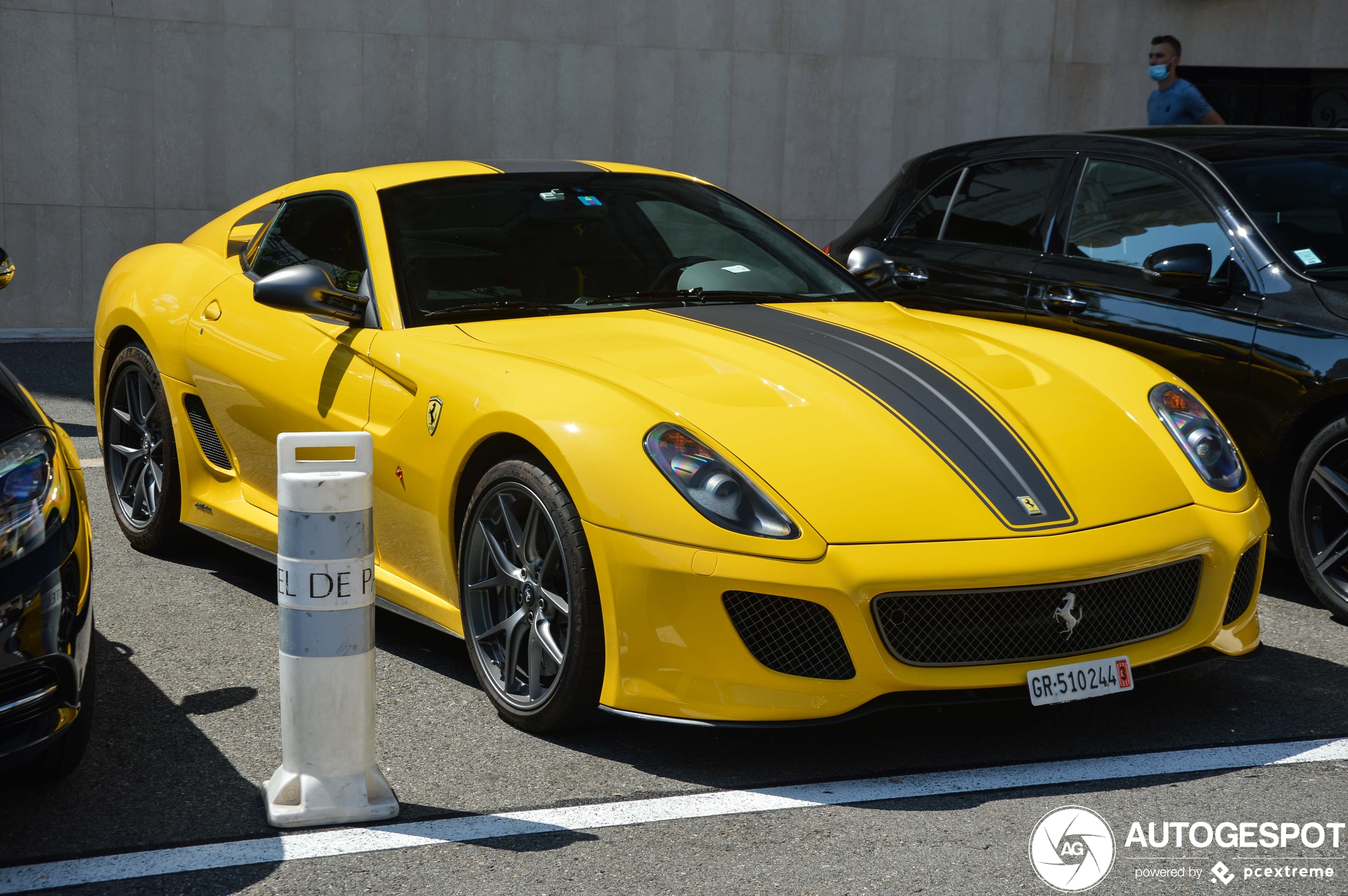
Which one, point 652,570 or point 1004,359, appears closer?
point 652,570

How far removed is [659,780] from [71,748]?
1.32 meters

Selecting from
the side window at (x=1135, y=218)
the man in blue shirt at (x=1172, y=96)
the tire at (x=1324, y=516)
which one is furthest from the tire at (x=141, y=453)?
the man in blue shirt at (x=1172, y=96)

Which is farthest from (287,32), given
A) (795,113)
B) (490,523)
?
(490,523)

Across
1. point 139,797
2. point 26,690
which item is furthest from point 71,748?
point 26,690

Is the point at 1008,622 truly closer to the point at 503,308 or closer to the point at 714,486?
the point at 714,486

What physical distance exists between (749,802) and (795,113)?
38.0 ft

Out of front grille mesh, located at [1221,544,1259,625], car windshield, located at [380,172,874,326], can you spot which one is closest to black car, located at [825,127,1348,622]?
→ car windshield, located at [380,172,874,326]

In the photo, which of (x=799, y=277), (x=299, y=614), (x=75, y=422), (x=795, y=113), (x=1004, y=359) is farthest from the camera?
(x=795, y=113)

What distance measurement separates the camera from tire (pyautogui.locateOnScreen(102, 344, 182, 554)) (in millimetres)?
5375

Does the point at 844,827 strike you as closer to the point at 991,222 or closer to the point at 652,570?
the point at 652,570

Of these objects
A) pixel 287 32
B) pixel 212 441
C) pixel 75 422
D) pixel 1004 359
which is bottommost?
pixel 75 422

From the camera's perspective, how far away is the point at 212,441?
5133 mm

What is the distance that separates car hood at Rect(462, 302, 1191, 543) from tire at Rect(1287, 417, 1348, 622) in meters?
0.92

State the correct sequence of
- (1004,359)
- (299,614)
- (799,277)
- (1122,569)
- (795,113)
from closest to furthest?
1. (299,614)
2. (1122,569)
3. (1004,359)
4. (799,277)
5. (795,113)
